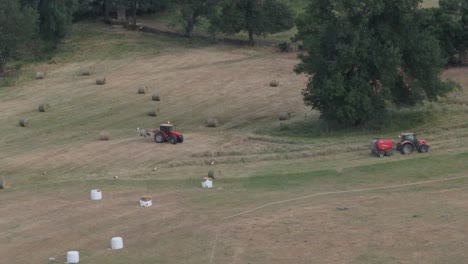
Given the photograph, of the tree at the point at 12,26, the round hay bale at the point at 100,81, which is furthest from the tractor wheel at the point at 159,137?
the tree at the point at 12,26

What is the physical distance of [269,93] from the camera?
248 ft

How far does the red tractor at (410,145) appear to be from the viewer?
174 feet

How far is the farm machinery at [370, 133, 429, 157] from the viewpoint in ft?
173

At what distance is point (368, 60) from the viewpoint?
60844mm

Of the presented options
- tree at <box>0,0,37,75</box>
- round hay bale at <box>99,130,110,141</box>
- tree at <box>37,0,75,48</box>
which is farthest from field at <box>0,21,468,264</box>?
tree at <box>37,0,75,48</box>

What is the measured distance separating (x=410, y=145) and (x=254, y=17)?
42.3m

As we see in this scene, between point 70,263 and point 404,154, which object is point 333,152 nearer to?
point 404,154

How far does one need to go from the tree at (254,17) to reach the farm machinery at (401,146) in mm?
41525

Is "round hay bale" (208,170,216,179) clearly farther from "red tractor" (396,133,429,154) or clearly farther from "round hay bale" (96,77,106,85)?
"round hay bale" (96,77,106,85)

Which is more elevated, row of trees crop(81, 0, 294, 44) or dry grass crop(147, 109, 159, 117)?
row of trees crop(81, 0, 294, 44)

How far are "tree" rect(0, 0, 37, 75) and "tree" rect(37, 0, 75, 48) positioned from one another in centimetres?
549

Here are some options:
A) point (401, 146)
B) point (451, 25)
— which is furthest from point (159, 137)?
point (451, 25)

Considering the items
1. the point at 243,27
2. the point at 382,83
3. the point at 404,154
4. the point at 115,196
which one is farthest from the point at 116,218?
the point at 243,27

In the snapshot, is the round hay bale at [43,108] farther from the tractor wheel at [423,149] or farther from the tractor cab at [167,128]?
the tractor wheel at [423,149]
